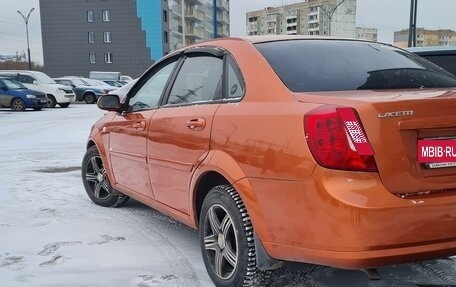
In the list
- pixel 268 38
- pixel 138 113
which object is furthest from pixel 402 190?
pixel 138 113

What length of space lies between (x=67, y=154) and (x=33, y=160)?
2.56 ft

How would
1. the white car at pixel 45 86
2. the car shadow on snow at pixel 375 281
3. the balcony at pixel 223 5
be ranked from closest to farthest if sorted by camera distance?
the car shadow on snow at pixel 375 281 < the white car at pixel 45 86 < the balcony at pixel 223 5

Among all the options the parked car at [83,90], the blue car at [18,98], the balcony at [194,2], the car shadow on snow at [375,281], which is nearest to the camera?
the car shadow on snow at [375,281]

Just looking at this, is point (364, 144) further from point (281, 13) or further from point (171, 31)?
point (281, 13)

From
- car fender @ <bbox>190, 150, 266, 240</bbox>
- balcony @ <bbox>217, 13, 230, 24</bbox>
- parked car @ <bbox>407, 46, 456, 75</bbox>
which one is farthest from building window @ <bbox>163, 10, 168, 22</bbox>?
car fender @ <bbox>190, 150, 266, 240</bbox>

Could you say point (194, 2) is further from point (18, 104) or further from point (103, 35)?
point (18, 104)

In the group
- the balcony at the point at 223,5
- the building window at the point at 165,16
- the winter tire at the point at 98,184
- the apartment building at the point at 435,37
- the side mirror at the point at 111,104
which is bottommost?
the winter tire at the point at 98,184

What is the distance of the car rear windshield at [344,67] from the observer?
9.69 feet

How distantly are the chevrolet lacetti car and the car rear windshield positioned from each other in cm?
1

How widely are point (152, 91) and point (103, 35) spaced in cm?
6224

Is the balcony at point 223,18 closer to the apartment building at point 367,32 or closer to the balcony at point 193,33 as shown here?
the balcony at point 193,33

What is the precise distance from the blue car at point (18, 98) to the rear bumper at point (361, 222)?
2077 centimetres

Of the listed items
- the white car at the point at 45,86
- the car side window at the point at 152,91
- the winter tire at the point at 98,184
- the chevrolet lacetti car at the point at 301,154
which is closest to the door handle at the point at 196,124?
the chevrolet lacetti car at the point at 301,154

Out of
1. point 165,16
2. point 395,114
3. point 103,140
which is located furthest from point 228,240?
point 165,16
